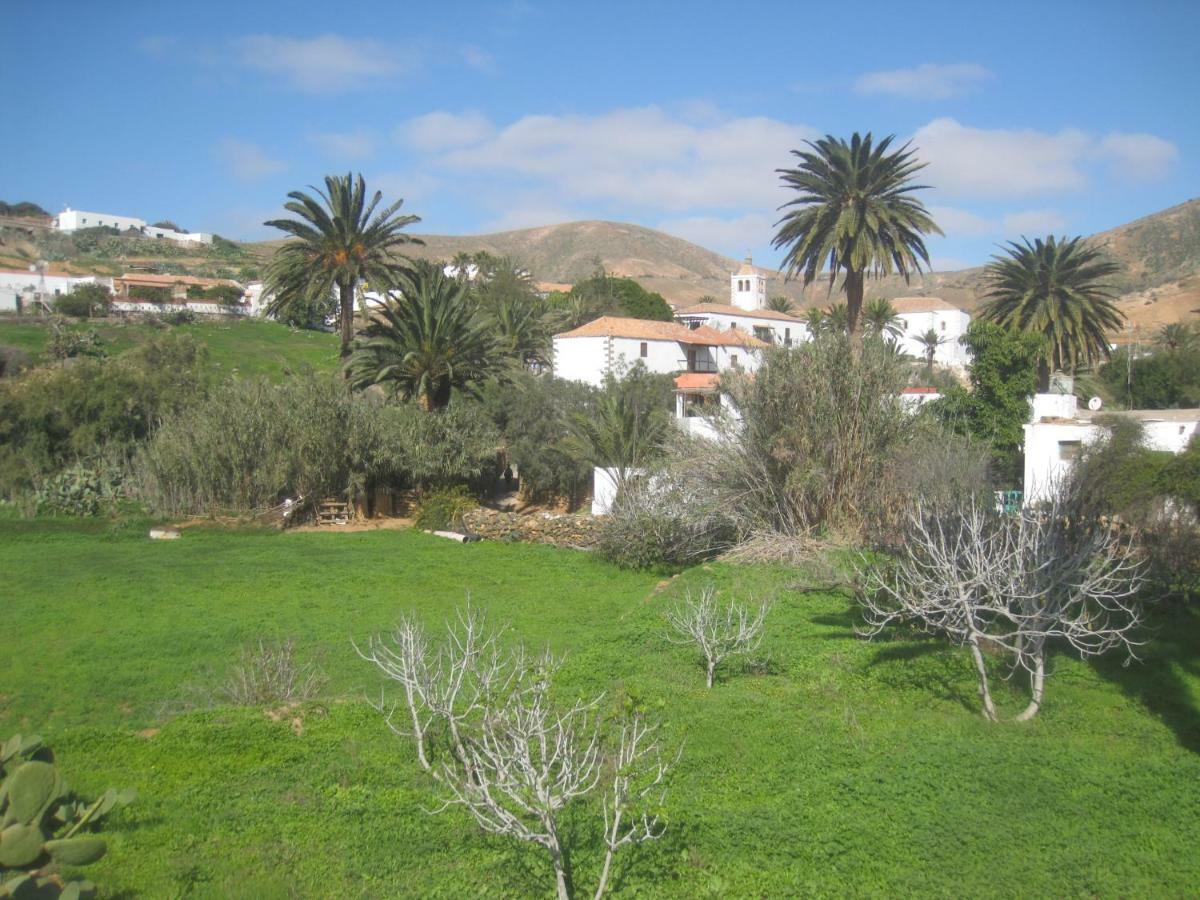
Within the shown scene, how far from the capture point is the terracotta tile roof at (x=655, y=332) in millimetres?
55525

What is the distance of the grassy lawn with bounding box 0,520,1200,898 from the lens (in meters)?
6.52

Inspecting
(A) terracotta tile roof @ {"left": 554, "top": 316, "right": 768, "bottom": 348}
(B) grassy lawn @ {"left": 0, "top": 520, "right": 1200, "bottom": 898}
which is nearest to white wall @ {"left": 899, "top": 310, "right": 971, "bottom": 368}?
(A) terracotta tile roof @ {"left": 554, "top": 316, "right": 768, "bottom": 348}

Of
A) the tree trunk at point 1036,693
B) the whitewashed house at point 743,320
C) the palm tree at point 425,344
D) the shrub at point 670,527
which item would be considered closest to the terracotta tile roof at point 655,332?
the whitewashed house at point 743,320

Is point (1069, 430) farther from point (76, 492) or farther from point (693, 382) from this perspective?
point (76, 492)

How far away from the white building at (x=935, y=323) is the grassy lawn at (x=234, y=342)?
162 ft

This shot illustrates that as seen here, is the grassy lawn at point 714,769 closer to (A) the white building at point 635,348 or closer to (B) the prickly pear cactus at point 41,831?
(B) the prickly pear cactus at point 41,831

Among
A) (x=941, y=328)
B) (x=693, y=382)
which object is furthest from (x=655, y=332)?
(x=941, y=328)

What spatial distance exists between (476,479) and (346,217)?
9530mm

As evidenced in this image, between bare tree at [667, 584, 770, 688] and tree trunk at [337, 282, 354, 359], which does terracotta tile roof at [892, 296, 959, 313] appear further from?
bare tree at [667, 584, 770, 688]

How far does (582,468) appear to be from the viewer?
33.4 metres

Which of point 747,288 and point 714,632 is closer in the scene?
point 714,632

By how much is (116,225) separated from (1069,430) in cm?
14841

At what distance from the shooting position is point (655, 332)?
57969 mm

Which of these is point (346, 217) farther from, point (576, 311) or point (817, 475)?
point (576, 311)
